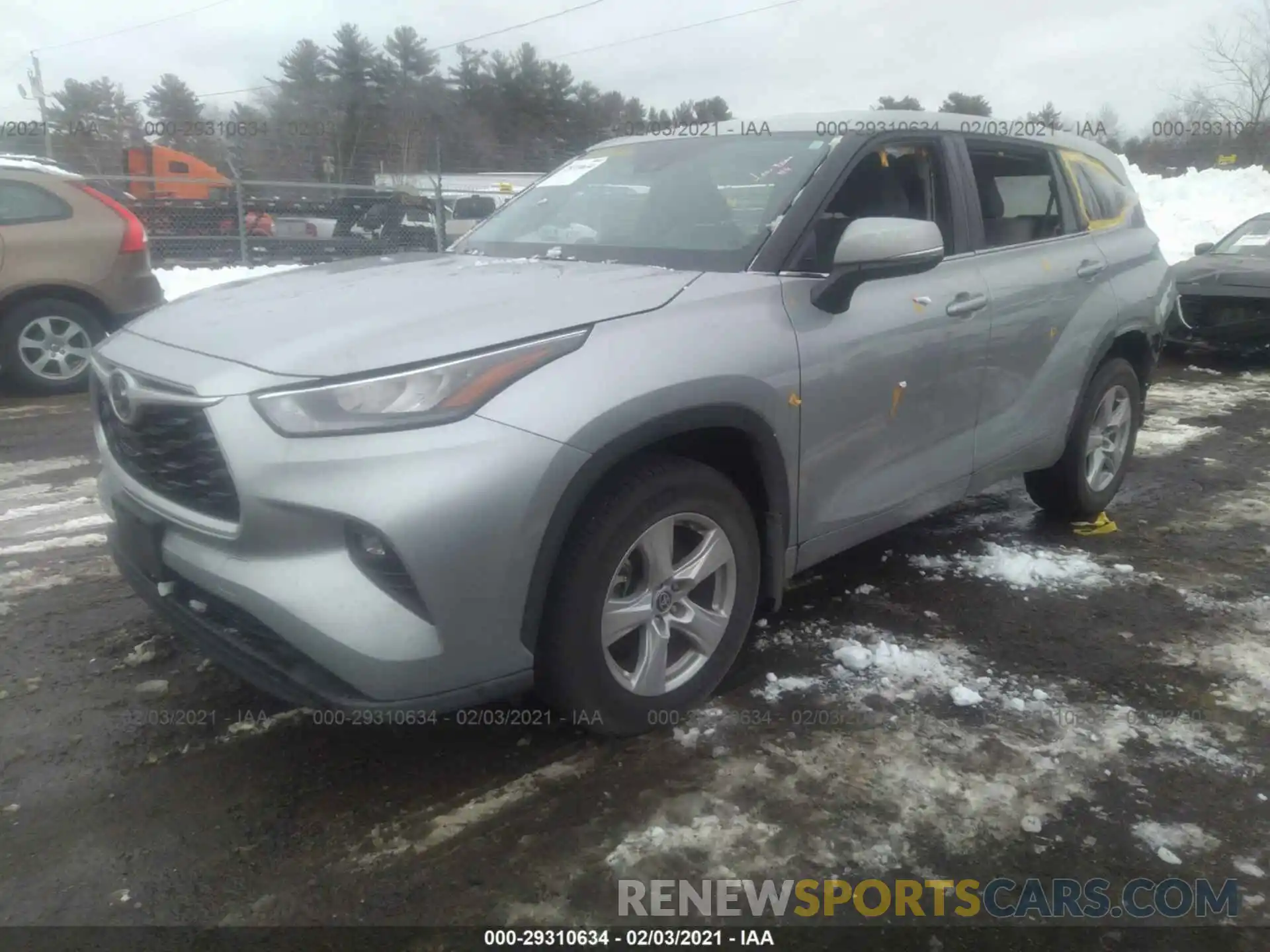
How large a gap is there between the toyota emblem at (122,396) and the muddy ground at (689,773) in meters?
0.93

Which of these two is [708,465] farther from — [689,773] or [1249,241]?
[1249,241]

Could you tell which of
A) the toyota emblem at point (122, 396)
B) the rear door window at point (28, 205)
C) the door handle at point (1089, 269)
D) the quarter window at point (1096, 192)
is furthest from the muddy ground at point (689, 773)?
the rear door window at point (28, 205)

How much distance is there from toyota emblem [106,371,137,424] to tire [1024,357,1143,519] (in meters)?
3.63

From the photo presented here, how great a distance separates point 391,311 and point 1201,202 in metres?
25.0

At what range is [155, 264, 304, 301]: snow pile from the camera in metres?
12.4

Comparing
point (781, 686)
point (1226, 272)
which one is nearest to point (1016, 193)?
point (781, 686)

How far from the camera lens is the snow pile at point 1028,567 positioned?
4.13 m

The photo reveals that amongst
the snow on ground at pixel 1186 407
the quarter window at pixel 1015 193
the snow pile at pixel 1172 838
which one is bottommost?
the snow pile at pixel 1172 838

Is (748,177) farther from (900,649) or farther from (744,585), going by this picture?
(900,649)

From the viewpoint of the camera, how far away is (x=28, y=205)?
730cm

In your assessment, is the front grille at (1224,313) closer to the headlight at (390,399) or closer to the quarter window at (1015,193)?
the quarter window at (1015,193)

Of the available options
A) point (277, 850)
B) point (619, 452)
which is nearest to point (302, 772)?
point (277, 850)

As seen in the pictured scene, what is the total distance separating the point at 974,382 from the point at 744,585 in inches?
53.3

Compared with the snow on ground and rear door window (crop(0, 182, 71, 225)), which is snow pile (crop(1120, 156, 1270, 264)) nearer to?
the snow on ground
